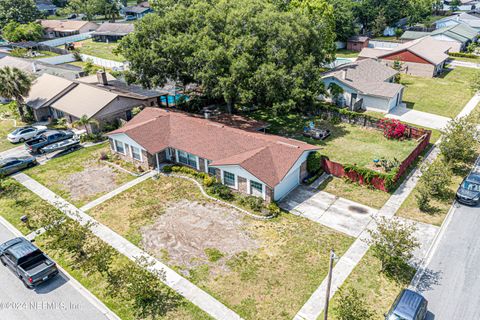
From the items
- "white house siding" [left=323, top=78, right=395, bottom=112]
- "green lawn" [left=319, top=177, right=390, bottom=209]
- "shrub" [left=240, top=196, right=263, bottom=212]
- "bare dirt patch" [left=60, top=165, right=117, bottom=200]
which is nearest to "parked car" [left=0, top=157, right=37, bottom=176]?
"bare dirt patch" [left=60, top=165, right=117, bottom=200]

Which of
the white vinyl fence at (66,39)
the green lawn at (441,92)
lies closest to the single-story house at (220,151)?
the green lawn at (441,92)

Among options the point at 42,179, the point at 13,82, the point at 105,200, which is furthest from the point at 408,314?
the point at 13,82

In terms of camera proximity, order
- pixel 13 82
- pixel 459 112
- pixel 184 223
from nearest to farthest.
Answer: pixel 184 223, pixel 13 82, pixel 459 112

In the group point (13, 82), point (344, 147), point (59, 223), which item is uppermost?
point (13, 82)

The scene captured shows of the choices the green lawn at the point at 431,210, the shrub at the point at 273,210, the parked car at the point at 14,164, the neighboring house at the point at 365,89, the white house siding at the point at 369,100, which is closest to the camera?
the green lawn at the point at 431,210

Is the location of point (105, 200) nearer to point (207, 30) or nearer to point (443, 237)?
point (207, 30)

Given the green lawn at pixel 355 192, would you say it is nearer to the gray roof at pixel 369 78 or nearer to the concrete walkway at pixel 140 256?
the concrete walkway at pixel 140 256

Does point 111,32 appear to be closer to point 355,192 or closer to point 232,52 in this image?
point 232,52
